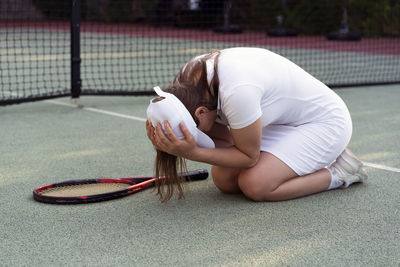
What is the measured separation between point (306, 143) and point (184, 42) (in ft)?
22.2

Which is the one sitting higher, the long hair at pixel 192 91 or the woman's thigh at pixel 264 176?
the long hair at pixel 192 91

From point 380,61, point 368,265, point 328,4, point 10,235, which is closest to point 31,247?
point 10,235

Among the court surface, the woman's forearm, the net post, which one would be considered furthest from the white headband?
the net post

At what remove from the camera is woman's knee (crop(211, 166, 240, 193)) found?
88.5 inches

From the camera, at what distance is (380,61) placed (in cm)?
742

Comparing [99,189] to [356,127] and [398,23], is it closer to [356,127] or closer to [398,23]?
[356,127]

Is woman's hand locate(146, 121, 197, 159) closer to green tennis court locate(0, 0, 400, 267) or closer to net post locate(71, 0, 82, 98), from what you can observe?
green tennis court locate(0, 0, 400, 267)

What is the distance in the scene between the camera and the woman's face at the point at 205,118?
1943 mm

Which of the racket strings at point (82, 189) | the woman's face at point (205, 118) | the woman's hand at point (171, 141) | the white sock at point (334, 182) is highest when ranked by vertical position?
the woman's face at point (205, 118)

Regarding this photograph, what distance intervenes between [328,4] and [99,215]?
8.76 meters

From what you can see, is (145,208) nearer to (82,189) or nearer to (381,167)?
(82,189)

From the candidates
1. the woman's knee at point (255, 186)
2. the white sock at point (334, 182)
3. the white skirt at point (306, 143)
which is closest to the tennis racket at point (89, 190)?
the woman's knee at point (255, 186)

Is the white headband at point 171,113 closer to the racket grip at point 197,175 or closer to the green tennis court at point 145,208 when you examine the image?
the green tennis court at point 145,208

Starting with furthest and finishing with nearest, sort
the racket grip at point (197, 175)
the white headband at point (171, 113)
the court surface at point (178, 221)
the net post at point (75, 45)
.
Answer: the net post at point (75, 45)
the racket grip at point (197, 175)
the white headband at point (171, 113)
the court surface at point (178, 221)
